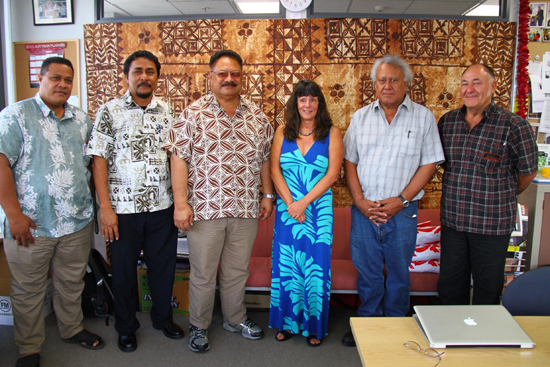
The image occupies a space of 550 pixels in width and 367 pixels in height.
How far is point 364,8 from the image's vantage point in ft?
9.90

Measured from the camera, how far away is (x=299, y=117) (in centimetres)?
219

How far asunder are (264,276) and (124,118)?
4.63 ft

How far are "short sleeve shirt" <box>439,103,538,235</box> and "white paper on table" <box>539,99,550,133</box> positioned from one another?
1190 millimetres

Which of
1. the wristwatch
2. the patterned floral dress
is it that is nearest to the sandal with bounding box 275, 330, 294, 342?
the patterned floral dress

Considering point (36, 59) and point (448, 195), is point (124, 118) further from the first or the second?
point (448, 195)

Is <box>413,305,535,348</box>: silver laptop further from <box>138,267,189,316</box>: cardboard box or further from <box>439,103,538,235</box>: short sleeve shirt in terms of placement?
<box>138,267,189,316</box>: cardboard box

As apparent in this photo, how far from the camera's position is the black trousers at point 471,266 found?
6.78 ft

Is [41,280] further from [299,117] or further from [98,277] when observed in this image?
[299,117]

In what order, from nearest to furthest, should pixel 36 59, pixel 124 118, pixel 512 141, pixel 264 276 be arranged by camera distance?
pixel 512 141
pixel 124 118
pixel 264 276
pixel 36 59

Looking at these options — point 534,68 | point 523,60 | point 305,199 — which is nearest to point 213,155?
point 305,199

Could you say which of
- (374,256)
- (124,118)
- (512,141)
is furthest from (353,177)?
(124,118)

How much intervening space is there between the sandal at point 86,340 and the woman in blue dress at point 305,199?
1182 millimetres

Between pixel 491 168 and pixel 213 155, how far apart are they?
157cm

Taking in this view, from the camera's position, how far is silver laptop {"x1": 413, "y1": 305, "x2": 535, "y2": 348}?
104cm
